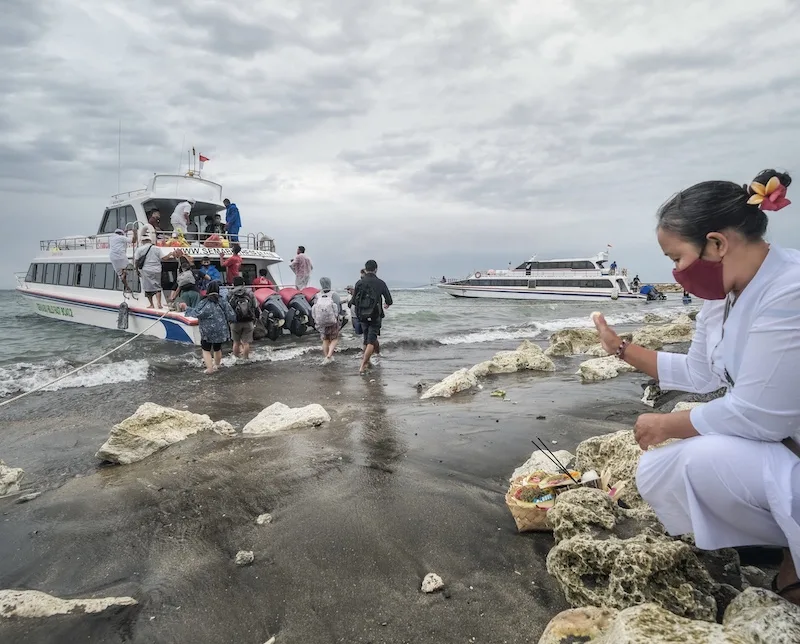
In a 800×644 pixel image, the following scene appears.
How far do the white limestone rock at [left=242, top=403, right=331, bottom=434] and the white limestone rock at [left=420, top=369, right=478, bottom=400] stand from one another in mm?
1730

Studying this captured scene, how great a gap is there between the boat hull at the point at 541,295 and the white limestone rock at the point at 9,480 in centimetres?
3885

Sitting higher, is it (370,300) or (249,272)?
(249,272)

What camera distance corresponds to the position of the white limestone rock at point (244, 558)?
7.85 ft

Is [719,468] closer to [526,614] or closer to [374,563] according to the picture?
[526,614]

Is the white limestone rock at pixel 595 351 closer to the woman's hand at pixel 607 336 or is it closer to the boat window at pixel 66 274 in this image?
the woman's hand at pixel 607 336

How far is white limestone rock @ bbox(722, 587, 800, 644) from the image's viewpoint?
141cm

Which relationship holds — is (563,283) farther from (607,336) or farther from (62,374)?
(607,336)

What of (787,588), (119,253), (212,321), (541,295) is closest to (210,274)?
(119,253)

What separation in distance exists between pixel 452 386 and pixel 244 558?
4427 millimetres

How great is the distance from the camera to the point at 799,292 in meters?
1.53

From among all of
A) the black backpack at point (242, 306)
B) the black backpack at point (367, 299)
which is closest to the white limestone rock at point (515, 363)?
the black backpack at point (367, 299)

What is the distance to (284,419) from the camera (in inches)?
195

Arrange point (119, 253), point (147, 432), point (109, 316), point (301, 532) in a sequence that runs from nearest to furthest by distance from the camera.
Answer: point (301, 532) → point (147, 432) → point (119, 253) → point (109, 316)

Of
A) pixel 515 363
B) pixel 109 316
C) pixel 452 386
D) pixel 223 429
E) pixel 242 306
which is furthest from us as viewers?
pixel 109 316
